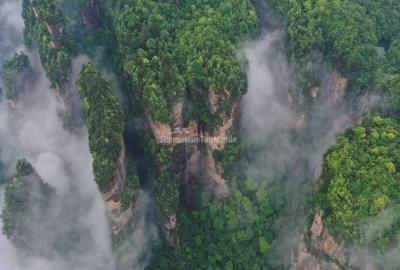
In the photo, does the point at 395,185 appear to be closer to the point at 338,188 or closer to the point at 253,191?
the point at 338,188

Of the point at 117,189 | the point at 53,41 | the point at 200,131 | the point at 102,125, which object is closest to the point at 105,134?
the point at 102,125

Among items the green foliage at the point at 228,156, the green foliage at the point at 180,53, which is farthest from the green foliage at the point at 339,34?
the green foliage at the point at 228,156

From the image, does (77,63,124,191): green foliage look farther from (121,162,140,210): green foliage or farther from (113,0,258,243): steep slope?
(121,162,140,210): green foliage

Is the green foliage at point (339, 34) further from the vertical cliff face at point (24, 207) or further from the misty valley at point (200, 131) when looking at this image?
the vertical cliff face at point (24, 207)

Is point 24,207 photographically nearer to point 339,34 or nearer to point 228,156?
point 228,156

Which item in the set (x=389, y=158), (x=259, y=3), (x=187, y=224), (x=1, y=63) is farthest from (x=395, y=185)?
(x=1, y=63)

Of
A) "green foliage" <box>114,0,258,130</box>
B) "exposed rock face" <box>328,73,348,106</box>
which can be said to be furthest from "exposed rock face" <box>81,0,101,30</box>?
"exposed rock face" <box>328,73,348,106</box>
